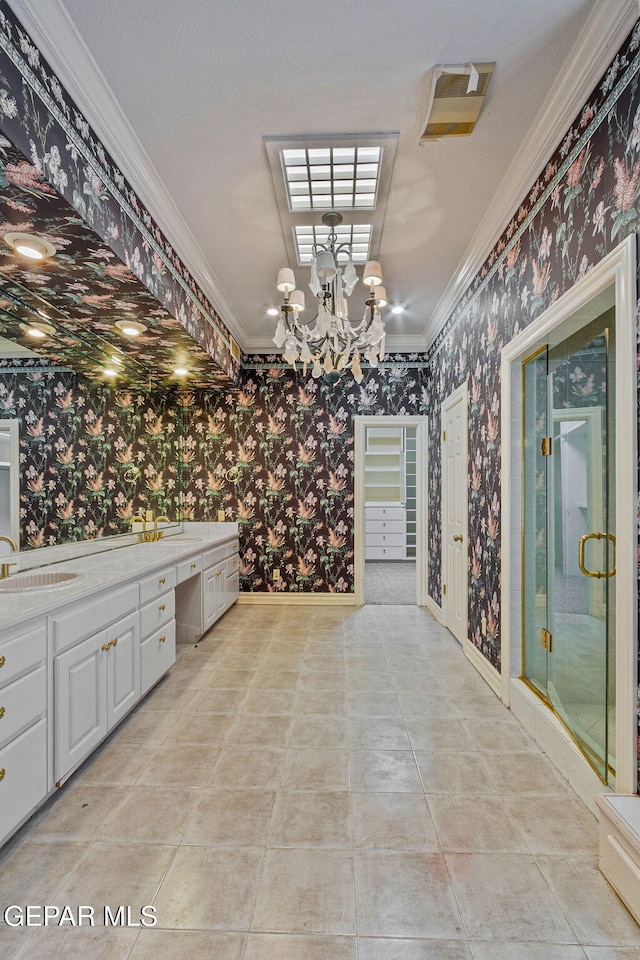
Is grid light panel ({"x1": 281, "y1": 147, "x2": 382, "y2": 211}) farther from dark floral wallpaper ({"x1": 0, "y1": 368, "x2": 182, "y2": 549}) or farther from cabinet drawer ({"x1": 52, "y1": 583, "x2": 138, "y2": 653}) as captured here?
cabinet drawer ({"x1": 52, "y1": 583, "x2": 138, "y2": 653})

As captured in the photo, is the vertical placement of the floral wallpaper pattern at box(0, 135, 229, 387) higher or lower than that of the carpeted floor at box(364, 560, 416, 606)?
higher

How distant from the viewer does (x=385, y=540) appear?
805cm

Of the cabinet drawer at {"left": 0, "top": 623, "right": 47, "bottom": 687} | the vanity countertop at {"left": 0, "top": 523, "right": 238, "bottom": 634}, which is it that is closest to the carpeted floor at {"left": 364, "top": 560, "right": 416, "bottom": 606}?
the vanity countertop at {"left": 0, "top": 523, "right": 238, "bottom": 634}

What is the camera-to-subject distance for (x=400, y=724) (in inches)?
102

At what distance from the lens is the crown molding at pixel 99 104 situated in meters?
1.53

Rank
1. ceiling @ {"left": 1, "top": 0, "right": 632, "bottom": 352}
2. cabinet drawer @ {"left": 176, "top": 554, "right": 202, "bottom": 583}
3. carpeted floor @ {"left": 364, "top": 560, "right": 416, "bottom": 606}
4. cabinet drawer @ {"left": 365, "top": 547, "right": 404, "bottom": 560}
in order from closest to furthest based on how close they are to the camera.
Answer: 1. ceiling @ {"left": 1, "top": 0, "right": 632, "bottom": 352}
2. cabinet drawer @ {"left": 176, "top": 554, "right": 202, "bottom": 583}
3. carpeted floor @ {"left": 364, "top": 560, "right": 416, "bottom": 606}
4. cabinet drawer @ {"left": 365, "top": 547, "right": 404, "bottom": 560}

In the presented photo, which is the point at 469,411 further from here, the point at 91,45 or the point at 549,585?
the point at 91,45

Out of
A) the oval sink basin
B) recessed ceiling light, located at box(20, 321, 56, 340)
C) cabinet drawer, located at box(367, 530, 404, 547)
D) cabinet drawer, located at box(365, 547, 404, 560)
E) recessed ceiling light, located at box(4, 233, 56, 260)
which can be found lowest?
cabinet drawer, located at box(365, 547, 404, 560)

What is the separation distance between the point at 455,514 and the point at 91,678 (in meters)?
2.95

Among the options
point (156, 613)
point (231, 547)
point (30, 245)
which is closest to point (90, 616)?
point (156, 613)

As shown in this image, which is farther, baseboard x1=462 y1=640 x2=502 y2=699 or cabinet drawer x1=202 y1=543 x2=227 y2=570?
cabinet drawer x1=202 y1=543 x2=227 y2=570

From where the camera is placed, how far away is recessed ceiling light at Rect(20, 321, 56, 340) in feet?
8.51

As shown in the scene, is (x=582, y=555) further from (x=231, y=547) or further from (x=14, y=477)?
(x=231, y=547)

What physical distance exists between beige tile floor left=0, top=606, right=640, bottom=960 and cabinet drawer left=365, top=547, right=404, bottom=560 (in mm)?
5049
